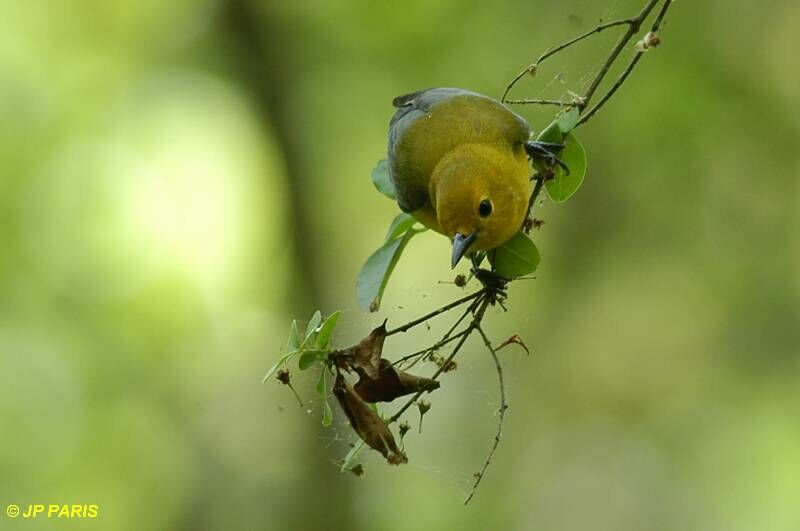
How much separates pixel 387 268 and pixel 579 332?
7.39 metres

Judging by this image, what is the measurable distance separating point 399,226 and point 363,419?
897 millimetres

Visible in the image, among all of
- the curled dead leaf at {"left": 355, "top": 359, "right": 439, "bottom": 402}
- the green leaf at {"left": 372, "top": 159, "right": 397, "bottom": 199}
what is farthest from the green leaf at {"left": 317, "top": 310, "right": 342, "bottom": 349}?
the green leaf at {"left": 372, "top": 159, "right": 397, "bottom": 199}

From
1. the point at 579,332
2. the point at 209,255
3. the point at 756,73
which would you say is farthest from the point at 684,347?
the point at 209,255

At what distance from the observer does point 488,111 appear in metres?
4.15

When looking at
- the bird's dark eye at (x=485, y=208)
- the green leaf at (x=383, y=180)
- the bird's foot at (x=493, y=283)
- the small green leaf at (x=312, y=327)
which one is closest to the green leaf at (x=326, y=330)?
the small green leaf at (x=312, y=327)

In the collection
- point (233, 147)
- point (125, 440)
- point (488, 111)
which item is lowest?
point (125, 440)

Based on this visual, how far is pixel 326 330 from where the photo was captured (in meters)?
2.59

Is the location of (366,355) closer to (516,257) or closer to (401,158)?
(516,257)

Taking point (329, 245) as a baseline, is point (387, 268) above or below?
above

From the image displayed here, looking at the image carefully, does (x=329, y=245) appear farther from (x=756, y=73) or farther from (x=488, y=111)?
(x=488, y=111)

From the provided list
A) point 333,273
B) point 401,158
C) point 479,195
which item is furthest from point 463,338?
point 333,273

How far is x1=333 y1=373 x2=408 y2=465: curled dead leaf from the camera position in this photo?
2605mm

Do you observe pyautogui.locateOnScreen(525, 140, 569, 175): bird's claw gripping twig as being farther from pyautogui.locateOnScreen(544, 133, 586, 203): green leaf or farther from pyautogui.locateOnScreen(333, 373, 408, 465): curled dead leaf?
pyautogui.locateOnScreen(333, 373, 408, 465): curled dead leaf

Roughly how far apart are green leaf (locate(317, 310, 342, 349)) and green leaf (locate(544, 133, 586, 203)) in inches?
36.2
